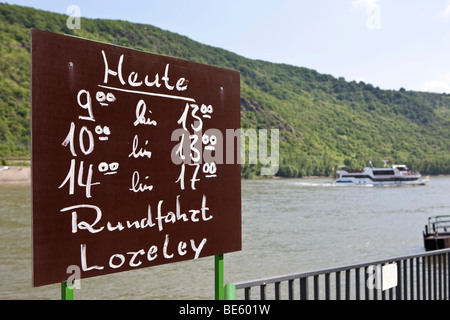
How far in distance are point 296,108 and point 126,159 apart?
142327 mm

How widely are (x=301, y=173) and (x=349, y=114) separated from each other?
1577 inches

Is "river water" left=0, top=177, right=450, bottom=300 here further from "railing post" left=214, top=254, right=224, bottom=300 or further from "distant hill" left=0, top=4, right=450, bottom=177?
"distant hill" left=0, top=4, right=450, bottom=177

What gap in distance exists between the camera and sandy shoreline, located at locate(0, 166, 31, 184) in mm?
86206

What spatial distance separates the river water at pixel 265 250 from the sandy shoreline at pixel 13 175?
39.5 m

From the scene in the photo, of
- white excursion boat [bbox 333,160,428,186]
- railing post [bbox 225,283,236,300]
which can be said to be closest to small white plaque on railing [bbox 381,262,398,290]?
railing post [bbox 225,283,236,300]

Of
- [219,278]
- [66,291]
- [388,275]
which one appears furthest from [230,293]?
[388,275]

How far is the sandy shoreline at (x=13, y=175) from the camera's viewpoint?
283 feet

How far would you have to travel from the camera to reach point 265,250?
2605 centimetres

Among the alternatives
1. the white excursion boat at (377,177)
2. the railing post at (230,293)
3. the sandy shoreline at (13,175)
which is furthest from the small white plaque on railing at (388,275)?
the white excursion boat at (377,177)

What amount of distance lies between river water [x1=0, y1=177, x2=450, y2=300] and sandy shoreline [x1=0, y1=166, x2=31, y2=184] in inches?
1554

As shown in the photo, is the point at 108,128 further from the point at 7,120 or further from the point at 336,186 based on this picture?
the point at 7,120

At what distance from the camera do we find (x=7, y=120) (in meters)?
95.8

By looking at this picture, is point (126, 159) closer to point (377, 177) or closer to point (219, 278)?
point (219, 278)

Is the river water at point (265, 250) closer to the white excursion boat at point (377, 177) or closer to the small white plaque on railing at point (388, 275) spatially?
the small white plaque on railing at point (388, 275)
